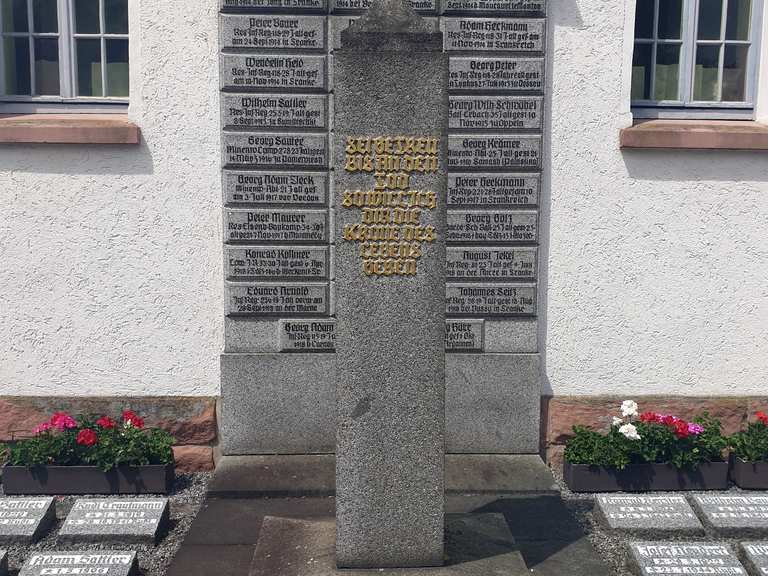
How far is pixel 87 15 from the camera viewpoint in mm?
8125

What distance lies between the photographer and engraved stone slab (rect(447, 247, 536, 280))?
7965 mm

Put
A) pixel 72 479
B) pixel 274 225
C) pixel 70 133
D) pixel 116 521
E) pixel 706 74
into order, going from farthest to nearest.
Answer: pixel 706 74
pixel 274 225
pixel 70 133
pixel 72 479
pixel 116 521

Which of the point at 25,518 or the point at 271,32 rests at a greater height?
the point at 271,32

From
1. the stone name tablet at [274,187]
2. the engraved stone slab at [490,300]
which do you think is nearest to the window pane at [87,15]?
the stone name tablet at [274,187]

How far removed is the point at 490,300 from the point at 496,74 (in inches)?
73.0

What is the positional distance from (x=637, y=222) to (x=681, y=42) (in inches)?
65.8

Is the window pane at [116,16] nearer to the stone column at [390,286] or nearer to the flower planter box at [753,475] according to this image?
the stone column at [390,286]

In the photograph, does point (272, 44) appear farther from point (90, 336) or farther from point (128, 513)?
point (128, 513)

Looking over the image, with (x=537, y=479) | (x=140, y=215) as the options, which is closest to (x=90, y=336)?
(x=140, y=215)

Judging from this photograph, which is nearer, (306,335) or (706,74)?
(306,335)

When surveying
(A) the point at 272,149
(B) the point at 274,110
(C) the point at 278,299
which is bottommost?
(C) the point at 278,299

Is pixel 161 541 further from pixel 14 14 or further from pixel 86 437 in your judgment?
pixel 14 14

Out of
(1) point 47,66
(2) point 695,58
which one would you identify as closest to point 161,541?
(1) point 47,66

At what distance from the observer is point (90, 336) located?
→ 316 inches
